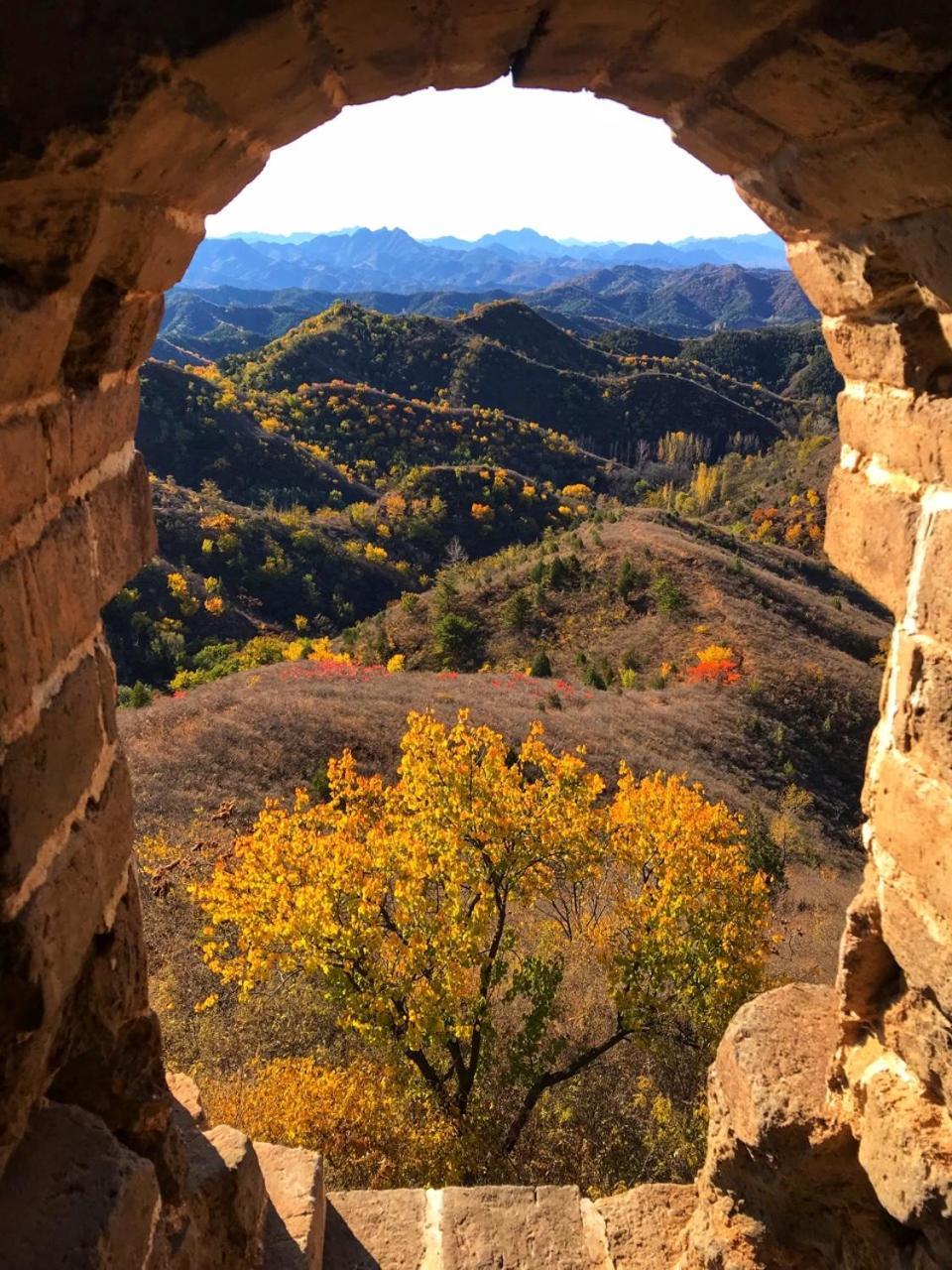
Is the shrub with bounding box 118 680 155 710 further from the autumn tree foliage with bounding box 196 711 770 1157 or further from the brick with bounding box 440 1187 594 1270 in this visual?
the brick with bounding box 440 1187 594 1270

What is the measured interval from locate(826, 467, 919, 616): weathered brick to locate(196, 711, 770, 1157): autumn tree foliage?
6.34 meters

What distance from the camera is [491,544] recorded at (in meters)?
52.9

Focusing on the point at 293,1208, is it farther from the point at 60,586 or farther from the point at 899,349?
the point at 899,349

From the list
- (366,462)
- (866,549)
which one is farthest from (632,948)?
(366,462)

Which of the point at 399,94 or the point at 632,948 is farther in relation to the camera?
the point at 632,948

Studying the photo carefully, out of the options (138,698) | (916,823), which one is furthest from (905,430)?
(138,698)

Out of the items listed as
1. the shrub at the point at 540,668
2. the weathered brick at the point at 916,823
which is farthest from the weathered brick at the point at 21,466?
the shrub at the point at 540,668

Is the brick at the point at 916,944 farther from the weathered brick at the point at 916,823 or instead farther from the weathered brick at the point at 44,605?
the weathered brick at the point at 44,605

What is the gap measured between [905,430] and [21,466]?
2230 millimetres

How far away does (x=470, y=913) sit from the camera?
8.87 meters

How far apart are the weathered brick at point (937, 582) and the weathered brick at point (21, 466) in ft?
7.23

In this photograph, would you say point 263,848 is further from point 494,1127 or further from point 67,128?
point 67,128

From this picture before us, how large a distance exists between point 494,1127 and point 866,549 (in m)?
8.78

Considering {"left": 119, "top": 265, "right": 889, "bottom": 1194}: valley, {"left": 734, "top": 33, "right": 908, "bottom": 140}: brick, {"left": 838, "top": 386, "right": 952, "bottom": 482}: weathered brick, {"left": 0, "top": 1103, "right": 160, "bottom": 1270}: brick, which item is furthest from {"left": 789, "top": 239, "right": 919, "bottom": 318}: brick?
{"left": 119, "top": 265, "right": 889, "bottom": 1194}: valley
